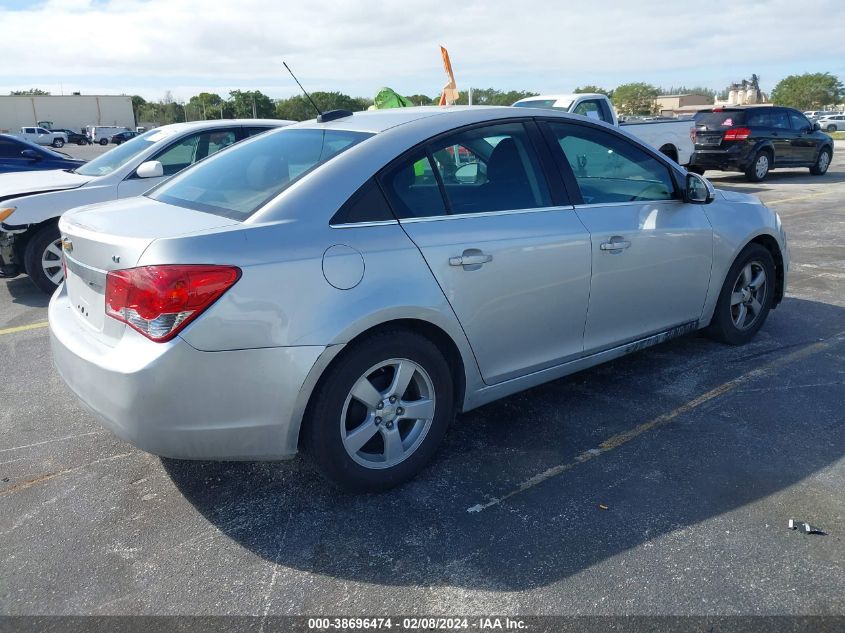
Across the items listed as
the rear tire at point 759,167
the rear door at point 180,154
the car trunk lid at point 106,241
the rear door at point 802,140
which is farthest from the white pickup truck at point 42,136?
the car trunk lid at point 106,241

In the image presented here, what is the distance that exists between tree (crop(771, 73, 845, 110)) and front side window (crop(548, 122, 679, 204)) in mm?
82652

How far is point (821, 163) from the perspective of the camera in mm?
18266

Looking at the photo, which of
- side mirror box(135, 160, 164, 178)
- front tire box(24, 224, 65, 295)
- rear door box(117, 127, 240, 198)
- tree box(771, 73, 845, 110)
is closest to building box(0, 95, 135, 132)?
tree box(771, 73, 845, 110)

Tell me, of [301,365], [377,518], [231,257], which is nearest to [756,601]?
[377,518]

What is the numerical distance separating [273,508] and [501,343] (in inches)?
52.2

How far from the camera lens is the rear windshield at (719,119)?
643 inches

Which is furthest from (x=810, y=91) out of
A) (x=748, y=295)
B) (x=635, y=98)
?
(x=748, y=295)

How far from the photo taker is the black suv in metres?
16.3

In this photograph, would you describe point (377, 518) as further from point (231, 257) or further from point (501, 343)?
point (231, 257)

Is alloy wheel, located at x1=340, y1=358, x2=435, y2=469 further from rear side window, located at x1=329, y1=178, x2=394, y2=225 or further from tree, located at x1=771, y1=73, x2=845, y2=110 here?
tree, located at x1=771, y1=73, x2=845, y2=110

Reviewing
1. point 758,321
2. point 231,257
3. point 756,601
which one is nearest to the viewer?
point 756,601

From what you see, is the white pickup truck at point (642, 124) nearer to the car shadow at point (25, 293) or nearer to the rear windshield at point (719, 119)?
the rear windshield at point (719, 119)

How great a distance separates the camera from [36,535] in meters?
2.93

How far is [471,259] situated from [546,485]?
1.11 meters
